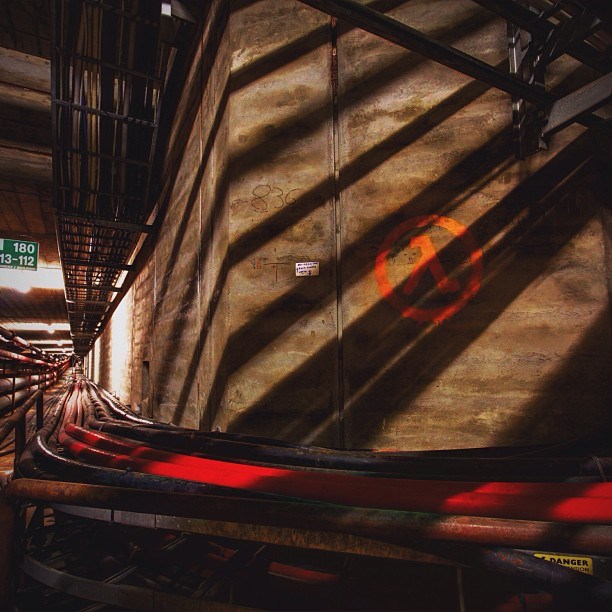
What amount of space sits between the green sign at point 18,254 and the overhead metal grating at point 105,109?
570mm

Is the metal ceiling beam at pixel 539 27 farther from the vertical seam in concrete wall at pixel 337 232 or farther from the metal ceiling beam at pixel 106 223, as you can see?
the metal ceiling beam at pixel 106 223

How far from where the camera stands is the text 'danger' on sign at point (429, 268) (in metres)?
3.21

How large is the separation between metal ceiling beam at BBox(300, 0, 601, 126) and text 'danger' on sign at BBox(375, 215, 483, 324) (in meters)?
1.15

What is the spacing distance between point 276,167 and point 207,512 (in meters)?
3.32

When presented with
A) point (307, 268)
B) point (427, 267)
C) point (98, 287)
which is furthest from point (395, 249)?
point (98, 287)

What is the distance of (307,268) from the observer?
11.4 feet

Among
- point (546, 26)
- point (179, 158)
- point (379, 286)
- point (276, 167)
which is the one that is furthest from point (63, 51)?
point (546, 26)

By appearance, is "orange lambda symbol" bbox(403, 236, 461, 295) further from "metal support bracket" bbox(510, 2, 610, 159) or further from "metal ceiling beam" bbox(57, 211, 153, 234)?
"metal ceiling beam" bbox(57, 211, 153, 234)

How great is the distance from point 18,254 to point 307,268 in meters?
7.18

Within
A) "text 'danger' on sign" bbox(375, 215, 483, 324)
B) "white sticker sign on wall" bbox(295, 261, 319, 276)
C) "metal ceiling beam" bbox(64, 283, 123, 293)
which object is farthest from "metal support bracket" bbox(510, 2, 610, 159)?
"metal ceiling beam" bbox(64, 283, 123, 293)

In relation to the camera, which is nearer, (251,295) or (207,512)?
(207,512)

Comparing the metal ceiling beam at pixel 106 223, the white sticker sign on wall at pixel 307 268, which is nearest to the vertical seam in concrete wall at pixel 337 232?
the white sticker sign on wall at pixel 307 268

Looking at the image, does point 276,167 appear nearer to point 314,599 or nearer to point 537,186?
point 537,186

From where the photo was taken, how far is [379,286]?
10.9 ft
